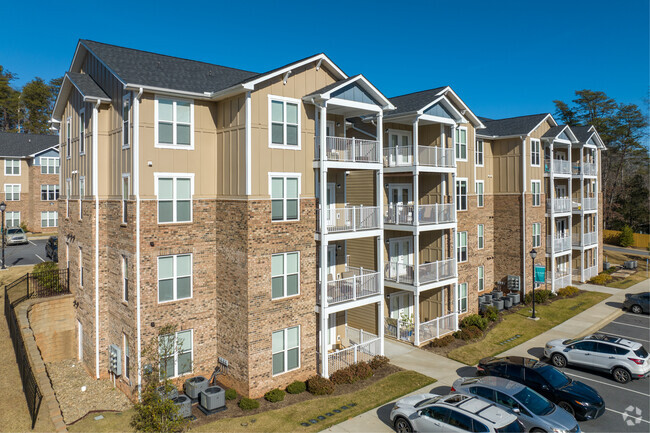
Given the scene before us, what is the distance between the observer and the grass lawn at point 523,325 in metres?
→ 20.5

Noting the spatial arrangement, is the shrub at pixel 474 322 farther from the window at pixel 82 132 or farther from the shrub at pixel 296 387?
the window at pixel 82 132

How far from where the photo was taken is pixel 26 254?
33.0m

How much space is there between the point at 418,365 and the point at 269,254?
8.59 m

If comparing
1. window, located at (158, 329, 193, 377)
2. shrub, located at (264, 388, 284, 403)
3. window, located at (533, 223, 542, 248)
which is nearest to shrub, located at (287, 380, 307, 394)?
shrub, located at (264, 388, 284, 403)

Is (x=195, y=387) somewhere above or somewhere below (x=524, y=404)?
below

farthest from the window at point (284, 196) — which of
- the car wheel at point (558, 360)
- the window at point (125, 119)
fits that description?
the car wheel at point (558, 360)

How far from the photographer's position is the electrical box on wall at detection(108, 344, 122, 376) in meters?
16.6

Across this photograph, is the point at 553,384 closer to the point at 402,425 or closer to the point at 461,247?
the point at 402,425

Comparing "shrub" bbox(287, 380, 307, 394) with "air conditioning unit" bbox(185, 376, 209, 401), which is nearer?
"air conditioning unit" bbox(185, 376, 209, 401)

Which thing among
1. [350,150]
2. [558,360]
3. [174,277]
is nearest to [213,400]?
[174,277]

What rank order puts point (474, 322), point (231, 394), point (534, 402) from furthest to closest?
point (474, 322), point (231, 394), point (534, 402)

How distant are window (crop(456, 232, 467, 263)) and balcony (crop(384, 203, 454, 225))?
81.9 inches

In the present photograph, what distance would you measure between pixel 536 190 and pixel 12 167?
→ 51065 mm

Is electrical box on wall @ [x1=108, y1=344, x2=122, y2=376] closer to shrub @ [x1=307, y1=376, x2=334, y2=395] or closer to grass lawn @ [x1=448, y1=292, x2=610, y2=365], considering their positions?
shrub @ [x1=307, y1=376, x2=334, y2=395]
